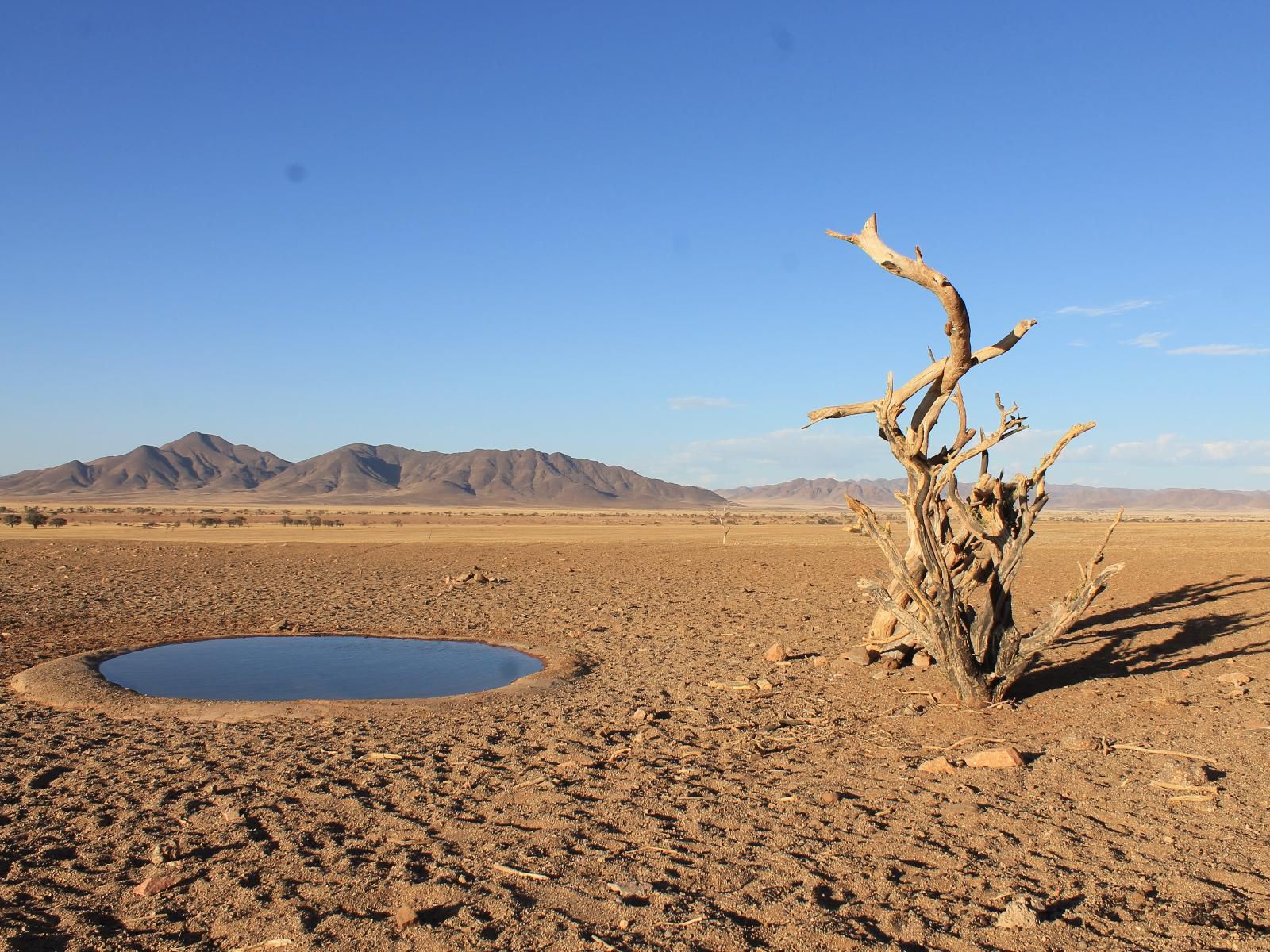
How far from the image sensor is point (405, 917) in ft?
15.1

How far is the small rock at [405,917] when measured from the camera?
4566 mm

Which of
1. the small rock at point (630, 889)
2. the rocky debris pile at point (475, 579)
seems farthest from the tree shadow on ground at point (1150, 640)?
the rocky debris pile at point (475, 579)

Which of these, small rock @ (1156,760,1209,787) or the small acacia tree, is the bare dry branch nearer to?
small rock @ (1156,760,1209,787)

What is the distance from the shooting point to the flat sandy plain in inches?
183

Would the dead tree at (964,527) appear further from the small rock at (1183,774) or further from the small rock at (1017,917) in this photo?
the small rock at (1017,917)

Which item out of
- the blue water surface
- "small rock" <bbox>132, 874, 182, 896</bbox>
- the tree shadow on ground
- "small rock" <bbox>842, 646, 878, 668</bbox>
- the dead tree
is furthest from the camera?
"small rock" <bbox>842, 646, 878, 668</bbox>

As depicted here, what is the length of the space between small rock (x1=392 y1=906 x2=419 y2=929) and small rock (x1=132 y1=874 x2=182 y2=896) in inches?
52.9

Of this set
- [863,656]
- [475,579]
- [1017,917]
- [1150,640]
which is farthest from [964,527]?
[475,579]

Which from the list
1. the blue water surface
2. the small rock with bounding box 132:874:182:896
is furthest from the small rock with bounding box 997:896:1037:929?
the blue water surface

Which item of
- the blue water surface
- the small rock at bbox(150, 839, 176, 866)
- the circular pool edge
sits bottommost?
the blue water surface

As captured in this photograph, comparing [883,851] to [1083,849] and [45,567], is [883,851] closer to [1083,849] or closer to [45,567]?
[1083,849]

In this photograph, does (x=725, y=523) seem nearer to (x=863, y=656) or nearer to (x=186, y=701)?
(x=863, y=656)

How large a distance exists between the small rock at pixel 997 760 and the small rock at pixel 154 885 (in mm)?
5686

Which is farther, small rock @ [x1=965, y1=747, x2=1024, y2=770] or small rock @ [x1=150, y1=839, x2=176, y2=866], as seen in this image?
small rock @ [x1=965, y1=747, x2=1024, y2=770]
